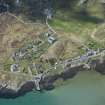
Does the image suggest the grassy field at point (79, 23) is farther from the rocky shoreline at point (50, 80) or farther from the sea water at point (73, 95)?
the sea water at point (73, 95)

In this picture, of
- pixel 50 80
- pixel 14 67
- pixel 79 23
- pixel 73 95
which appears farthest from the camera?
pixel 79 23

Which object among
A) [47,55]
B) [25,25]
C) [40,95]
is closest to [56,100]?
[40,95]

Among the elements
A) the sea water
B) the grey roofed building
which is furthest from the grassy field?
the grey roofed building

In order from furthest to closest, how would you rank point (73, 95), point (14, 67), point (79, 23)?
point (79, 23) < point (14, 67) < point (73, 95)

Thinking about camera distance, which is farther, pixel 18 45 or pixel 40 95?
pixel 18 45

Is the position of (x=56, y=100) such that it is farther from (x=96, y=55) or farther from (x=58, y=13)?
(x=58, y=13)

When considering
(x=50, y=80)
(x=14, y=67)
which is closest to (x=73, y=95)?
(x=50, y=80)

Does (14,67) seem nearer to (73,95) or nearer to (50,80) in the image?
(50,80)
